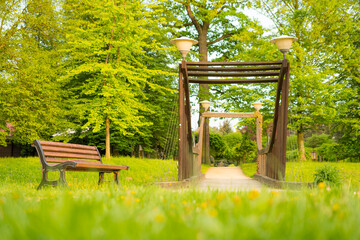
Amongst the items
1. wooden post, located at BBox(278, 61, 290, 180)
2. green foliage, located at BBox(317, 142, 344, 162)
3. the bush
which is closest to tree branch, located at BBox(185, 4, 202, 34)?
green foliage, located at BBox(317, 142, 344, 162)

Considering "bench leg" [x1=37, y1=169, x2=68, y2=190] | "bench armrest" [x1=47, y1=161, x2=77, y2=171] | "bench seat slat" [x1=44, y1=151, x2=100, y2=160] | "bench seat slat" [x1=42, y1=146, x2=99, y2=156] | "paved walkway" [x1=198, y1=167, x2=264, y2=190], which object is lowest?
"paved walkway" [x1=198, y1=167, x2=264, y2=190]

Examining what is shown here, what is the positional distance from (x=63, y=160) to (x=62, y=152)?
0.75 ft

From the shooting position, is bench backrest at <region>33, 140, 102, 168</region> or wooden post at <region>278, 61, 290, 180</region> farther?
wooden post at <region>278, 61, 290, 180</region>

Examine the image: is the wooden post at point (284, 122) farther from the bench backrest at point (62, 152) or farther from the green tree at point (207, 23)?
the green tree at point (207, 23)

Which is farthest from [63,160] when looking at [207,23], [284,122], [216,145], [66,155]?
[216,145]

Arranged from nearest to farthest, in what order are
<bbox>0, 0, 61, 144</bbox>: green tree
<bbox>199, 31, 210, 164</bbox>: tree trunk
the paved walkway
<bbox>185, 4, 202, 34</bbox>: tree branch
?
1. the paved walkway
2. <bbox>0, 0, 61, 144</bbox>: green tree
3. <bbox>199, 31, 210, 164</bbox>: tree trunk
4. <bbox>185, 4, 202, 34</bbox>: tree branch

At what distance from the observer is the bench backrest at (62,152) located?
6.38 metres

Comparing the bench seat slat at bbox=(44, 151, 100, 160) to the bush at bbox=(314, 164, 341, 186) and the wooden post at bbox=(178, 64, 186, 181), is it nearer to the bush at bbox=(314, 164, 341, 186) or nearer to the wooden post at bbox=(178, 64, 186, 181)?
the wooden post at bbox=(178, 64, 186, 181)

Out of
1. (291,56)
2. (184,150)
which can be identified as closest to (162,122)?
(291,56)

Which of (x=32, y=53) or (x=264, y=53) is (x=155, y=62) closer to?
(x=264, y=53)

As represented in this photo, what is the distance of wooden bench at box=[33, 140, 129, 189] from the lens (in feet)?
19.5

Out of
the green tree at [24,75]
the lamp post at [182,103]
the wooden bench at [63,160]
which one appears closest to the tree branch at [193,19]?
the green tree at [24,75]

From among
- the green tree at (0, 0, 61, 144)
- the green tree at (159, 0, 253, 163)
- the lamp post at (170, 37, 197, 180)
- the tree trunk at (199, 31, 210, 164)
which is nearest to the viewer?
the lamp post at (170, 37, 197, 180)

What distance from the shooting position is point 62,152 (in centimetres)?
692
